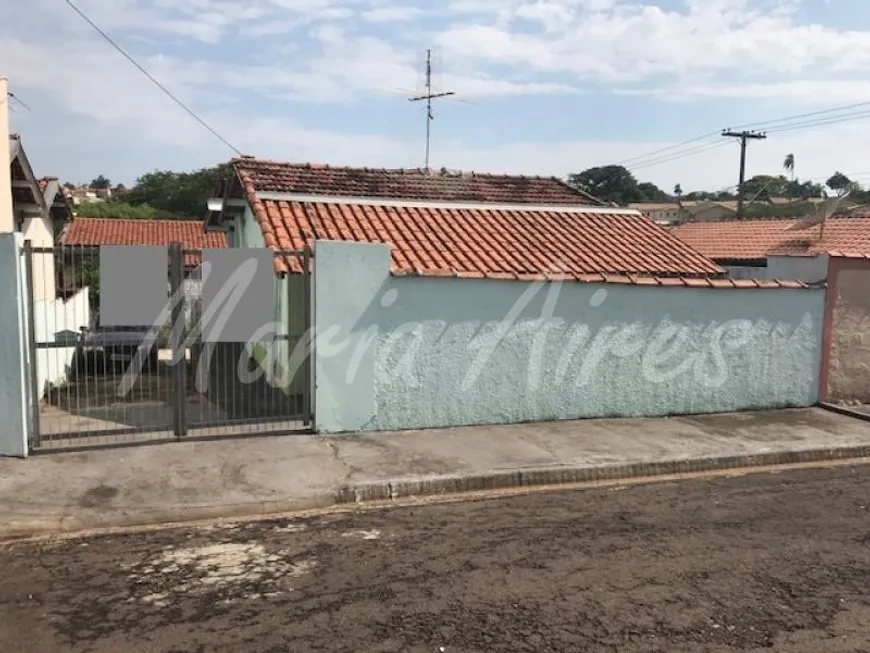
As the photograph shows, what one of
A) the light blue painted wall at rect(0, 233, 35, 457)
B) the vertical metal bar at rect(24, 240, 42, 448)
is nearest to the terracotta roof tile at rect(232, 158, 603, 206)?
the vertical metal bar at rect(24, 240, 42, 448)

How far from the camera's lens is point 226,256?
26.5ft

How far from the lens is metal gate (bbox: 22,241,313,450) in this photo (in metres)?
7.57

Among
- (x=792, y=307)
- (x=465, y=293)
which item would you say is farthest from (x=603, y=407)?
(x=792, y=307)

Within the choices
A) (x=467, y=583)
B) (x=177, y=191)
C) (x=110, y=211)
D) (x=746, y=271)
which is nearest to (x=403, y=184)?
(x=746, y=271)

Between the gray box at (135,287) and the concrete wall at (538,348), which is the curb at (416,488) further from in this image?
the gray box at (135,287)

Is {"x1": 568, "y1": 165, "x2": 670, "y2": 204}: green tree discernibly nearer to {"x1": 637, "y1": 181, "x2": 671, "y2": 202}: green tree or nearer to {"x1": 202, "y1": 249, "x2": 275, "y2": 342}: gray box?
{"x1": 637, "y1": 181, "x2": 671, "y2": 202}: green tree

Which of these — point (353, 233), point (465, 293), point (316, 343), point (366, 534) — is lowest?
point (366, 534)

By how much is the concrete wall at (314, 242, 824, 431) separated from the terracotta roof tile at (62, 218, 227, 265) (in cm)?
2250

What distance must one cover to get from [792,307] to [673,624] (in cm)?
738

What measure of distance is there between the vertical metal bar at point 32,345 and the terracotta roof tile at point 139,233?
74.4 ft

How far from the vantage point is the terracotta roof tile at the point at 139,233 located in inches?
1168

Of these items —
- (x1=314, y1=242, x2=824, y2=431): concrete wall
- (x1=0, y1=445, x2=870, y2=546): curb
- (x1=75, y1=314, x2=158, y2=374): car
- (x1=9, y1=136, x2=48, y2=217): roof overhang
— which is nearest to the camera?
(x1=0, y1=445, x2=870, y2=546): curb

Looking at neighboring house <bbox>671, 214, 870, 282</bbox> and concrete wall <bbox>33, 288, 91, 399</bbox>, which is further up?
neighboring house <bbox>671, 214, 870, 282</bbox>

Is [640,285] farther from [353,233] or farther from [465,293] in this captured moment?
[353,233]
